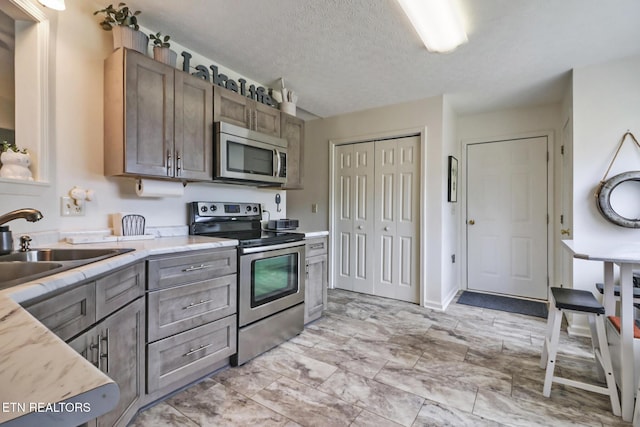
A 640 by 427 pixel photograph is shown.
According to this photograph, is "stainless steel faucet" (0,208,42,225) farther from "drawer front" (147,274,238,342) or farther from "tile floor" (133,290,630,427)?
"tile floor" (133,290,630,427)

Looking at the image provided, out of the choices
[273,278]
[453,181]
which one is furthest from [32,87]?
[453,181]

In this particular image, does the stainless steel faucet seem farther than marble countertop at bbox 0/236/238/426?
Yes

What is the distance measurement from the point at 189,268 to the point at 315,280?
4.43 ft

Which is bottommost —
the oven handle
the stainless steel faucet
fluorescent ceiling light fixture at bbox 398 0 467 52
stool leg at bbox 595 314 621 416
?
stool leg at bbox 595 314 621 416

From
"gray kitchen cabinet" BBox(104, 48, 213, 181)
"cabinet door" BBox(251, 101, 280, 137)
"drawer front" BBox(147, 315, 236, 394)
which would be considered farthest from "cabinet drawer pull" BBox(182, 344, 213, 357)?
"cabinet door" BBox(251, 101, 280, 137)

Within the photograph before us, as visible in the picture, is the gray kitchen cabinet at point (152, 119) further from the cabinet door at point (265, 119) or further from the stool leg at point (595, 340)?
the stool leg at point (595, 340)

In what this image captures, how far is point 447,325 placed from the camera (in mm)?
2855

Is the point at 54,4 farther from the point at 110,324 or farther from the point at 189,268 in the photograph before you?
the point at 110,324

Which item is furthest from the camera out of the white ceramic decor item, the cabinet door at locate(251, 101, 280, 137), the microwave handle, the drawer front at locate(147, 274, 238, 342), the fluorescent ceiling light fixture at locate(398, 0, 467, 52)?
the microwave handle

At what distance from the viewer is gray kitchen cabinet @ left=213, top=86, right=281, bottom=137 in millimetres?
2287

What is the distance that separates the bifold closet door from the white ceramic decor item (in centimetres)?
306

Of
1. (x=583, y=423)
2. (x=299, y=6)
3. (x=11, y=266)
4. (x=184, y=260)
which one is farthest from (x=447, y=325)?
(x=11, y=266)

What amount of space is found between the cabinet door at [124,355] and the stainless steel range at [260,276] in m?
0.64

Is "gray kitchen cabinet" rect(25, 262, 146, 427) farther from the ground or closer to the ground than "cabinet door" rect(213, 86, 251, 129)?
closer to the ground
